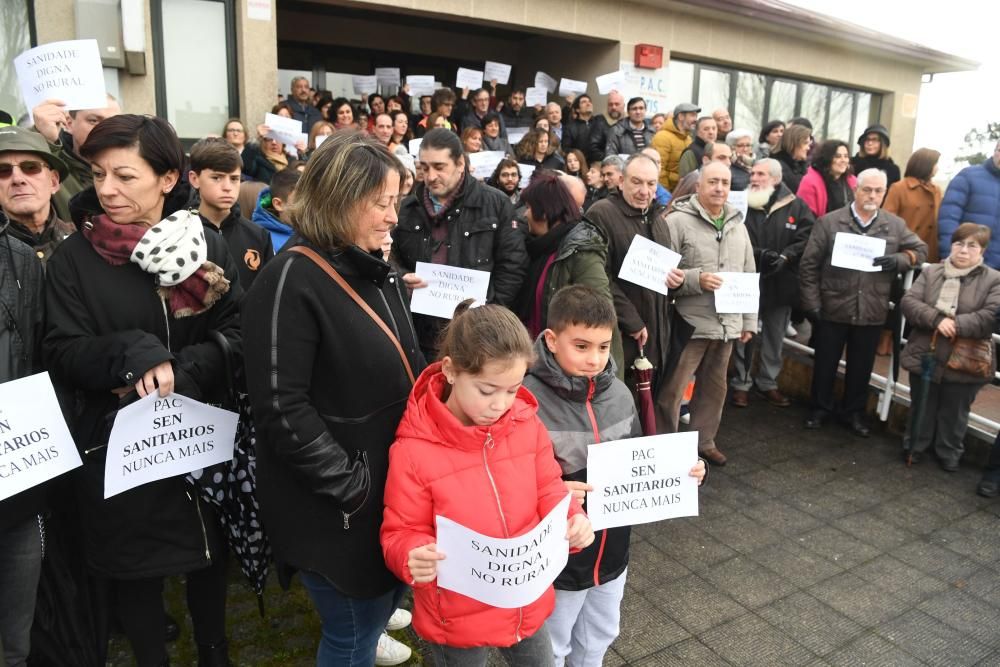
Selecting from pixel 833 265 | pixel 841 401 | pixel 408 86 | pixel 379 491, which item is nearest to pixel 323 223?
pixel 379 491

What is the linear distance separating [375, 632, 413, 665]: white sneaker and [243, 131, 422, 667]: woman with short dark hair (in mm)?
915

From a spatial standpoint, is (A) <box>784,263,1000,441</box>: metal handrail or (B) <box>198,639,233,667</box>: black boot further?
(A) <box>784,263,1000,441</box>: metal handrail

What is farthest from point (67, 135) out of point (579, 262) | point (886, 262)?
point (886, 262)

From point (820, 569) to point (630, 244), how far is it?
2116 mm

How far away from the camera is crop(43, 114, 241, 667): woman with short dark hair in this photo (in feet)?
7.34

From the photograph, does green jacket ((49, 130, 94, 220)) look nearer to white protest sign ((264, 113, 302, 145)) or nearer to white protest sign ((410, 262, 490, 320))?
white protest sign ((410, 262, 490, 320))

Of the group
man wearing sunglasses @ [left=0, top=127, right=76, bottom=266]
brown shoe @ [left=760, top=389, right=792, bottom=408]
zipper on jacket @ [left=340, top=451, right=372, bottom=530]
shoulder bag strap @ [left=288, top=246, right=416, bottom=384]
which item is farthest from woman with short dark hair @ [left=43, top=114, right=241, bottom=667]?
brown shoe @ [left=760, top=389, right=792, bottom=408]

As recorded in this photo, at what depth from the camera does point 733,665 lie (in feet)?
10.2

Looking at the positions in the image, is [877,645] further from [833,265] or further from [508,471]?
[833,265]

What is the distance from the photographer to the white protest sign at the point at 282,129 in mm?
7109

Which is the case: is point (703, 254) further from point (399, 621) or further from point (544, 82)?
point (544, 82)

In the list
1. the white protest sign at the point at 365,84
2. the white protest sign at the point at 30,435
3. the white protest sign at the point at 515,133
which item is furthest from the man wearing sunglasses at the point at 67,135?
the white protest sign at the point at 365,84

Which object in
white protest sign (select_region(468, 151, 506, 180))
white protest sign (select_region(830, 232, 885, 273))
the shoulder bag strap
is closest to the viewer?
the shoulder bag strap

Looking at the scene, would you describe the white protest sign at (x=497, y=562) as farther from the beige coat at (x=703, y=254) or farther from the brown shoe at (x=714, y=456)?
the brown shoe at (x=714, y=456)
